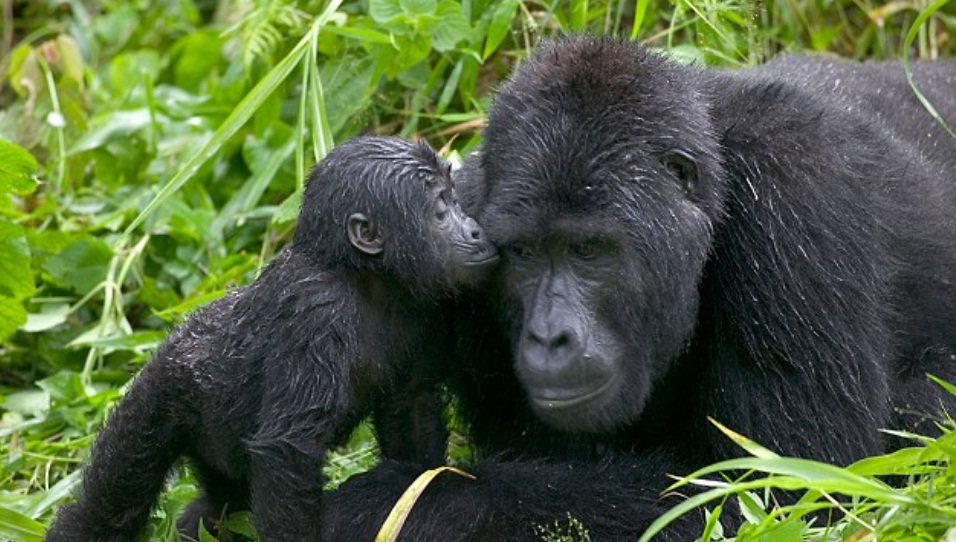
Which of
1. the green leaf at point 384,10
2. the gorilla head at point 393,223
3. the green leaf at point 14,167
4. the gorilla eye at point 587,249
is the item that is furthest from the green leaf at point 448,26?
the gorilla eye at point 587,249

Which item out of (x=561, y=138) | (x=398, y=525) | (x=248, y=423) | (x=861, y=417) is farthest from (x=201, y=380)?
(x=861, y=417)

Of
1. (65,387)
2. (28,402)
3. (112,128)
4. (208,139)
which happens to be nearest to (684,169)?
(65,387)

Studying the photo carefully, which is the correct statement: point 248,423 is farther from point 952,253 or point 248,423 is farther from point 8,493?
point 952,253

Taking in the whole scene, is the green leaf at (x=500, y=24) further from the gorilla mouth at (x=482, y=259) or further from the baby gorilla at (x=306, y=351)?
the gorilla mouth at (x=482, y=259)

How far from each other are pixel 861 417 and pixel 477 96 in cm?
304

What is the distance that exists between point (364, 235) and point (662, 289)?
855 millimetres

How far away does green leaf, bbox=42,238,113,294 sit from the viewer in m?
6.83

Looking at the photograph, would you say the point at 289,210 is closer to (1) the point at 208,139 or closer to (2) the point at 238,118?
(2) the point at 238,118

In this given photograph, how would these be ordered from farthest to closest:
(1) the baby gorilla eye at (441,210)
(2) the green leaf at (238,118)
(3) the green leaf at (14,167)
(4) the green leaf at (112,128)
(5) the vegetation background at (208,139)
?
1. (4) the green leaf at (112,128)
2. (5) the vegetation background at (208,139)
3. (2) the green leaf at (238,118)
4. (3) the green leaf at (14,167)
5. (1) the baby gorilla eye at (441,210)

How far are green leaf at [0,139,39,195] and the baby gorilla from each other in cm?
116

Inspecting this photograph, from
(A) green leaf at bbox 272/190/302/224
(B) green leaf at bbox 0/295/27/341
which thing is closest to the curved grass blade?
(A) green leaf at bbox 272/190/302/224

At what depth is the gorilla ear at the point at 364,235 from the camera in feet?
15.1

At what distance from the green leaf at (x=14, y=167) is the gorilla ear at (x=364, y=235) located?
167cm

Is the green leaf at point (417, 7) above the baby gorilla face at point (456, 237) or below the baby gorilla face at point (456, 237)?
above
